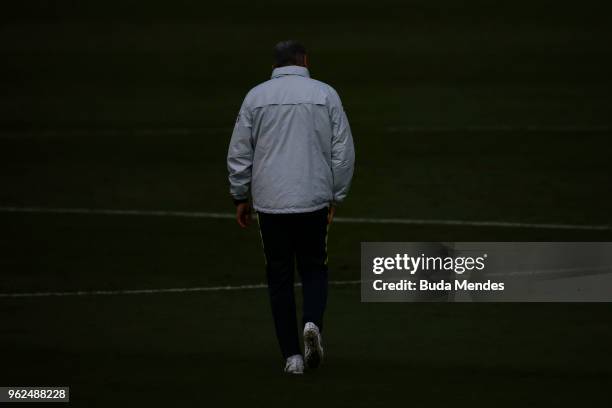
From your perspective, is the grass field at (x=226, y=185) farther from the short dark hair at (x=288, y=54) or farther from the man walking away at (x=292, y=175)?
the short dark hair at (x=288, y=54)

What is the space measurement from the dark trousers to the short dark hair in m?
0.88

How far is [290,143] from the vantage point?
9.84 m

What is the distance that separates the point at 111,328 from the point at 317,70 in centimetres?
1591

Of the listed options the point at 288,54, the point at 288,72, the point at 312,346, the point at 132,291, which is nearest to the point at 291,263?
the point at 312,346

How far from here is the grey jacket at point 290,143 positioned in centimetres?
983

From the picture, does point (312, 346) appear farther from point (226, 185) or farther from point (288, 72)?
point (226, 185)

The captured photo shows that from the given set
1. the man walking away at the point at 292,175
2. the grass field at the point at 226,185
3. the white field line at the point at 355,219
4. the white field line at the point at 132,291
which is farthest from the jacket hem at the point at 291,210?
the white field line at the point at 355,219

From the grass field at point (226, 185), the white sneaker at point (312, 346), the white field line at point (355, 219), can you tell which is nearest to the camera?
the white sneaker at point (312, 346)

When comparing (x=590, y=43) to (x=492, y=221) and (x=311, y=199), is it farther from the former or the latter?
(x=311, y=199)

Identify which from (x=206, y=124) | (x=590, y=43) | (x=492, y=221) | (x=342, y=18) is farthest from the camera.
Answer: (x=342, y=18)

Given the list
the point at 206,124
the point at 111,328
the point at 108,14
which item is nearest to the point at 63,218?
the point at 111,328

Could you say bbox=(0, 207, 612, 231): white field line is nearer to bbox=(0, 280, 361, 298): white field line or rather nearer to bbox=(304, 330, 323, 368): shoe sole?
bbox=(0, 280, 361, 298): white field line

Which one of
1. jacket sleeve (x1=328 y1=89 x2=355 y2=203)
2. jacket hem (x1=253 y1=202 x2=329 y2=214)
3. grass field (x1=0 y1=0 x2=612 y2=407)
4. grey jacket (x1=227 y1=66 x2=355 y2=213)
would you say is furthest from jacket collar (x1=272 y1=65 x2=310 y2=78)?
grass field (x1=0 y1=0 x2=612 y2=407)

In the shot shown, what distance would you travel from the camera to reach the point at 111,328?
1154cm
